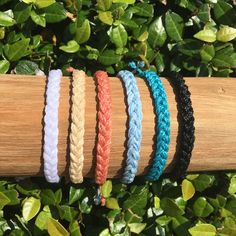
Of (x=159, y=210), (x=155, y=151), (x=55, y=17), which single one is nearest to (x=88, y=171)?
(x=155, y=151)

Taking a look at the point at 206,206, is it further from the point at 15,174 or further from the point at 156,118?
the point at 15,174

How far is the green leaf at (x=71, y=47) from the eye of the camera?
1.17 m

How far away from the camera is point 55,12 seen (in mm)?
1176

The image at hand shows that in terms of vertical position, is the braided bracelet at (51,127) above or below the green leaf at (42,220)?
above

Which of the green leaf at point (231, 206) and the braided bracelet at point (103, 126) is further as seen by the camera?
the green leaf at point (231, 206)

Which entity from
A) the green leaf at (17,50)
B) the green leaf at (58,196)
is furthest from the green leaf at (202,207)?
the green leaf at (17,50)

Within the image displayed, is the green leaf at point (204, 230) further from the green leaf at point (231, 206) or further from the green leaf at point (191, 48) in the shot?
the green leaf at point (191, 48)

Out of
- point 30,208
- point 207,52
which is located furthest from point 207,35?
point 30,208

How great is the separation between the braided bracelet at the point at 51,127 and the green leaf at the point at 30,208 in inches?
7.6

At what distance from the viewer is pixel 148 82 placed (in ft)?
3.46

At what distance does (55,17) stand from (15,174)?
1.33 ft

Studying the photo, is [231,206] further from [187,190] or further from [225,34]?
[225,34]

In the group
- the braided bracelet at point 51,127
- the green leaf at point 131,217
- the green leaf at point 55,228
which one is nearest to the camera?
the braided bracelet at point 51,127

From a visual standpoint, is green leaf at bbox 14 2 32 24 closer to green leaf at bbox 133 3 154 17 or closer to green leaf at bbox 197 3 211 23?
green leaf at bbox 133 3 154 17
